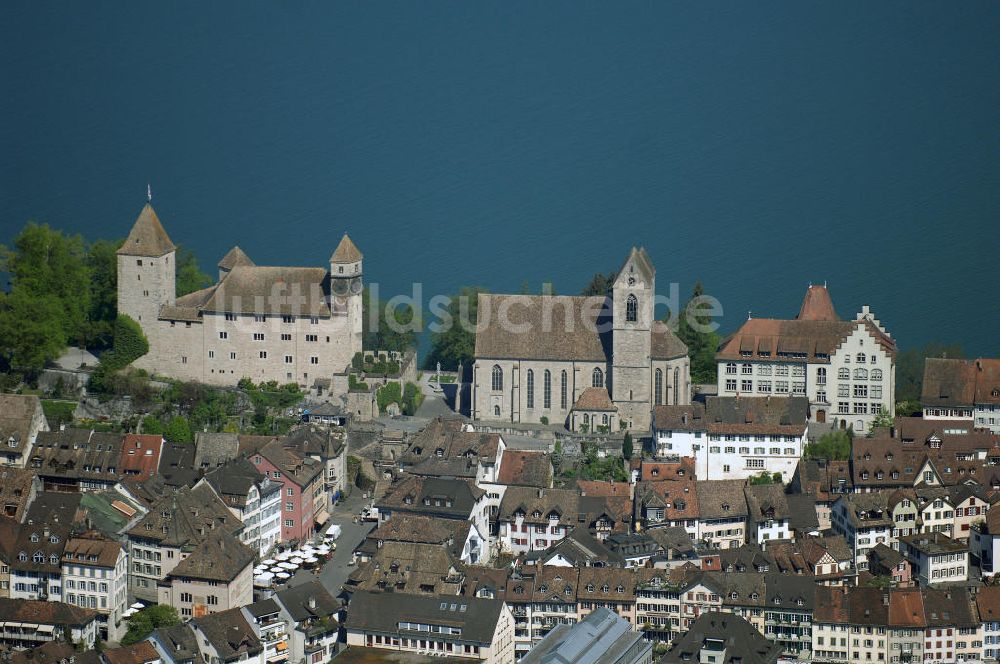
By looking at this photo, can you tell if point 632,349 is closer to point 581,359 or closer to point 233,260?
point 581,359

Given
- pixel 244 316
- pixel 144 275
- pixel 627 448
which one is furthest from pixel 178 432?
pixel 627 448

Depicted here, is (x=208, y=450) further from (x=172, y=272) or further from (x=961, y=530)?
(x=961, y=530)

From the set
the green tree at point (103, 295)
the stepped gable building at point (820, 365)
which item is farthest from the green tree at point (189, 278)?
the stepped gable building at point (820, 365)

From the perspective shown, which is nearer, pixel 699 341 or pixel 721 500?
pixel 721 500

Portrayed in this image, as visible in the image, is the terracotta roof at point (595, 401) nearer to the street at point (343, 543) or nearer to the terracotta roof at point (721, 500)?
the terracotta roof at point (721, 500)

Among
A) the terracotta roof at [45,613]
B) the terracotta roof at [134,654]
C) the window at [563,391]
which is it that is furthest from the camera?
the window at [563,391]
